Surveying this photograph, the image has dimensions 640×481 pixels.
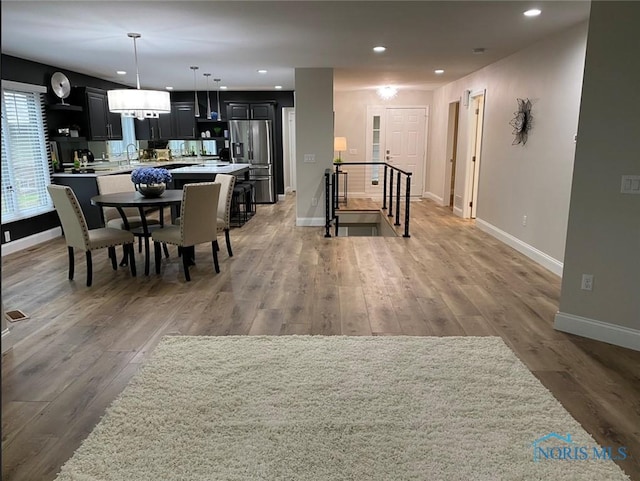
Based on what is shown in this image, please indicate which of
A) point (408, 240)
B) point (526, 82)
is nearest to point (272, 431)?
point (408, 240)

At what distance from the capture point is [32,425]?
2.43 metres

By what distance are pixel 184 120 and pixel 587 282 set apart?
8817 mm

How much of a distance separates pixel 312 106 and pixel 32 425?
19.0 feet

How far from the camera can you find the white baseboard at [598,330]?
3218 mm

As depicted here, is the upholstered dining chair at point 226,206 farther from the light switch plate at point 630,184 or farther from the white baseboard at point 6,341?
the light switch plate at point 630,184

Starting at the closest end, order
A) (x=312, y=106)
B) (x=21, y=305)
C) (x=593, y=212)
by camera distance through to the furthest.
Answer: (x=593, y=212)
(x=21, y=305)
(x=312, y=106)

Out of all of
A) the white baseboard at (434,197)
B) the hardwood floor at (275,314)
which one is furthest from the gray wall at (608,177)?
the white baseboard at (434,197)

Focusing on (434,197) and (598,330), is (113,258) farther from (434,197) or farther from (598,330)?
(434,197)

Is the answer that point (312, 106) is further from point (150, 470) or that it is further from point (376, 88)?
point (150, 470)

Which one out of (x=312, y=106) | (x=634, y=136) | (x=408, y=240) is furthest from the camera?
(x=312, y=106)

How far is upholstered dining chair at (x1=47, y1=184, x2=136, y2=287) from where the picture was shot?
4406 millimetres

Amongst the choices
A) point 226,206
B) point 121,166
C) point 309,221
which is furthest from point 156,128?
point 226,206

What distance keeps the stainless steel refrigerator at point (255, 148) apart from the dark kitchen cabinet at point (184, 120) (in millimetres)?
952

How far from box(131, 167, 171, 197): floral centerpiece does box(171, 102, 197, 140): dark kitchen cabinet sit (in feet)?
18.1
